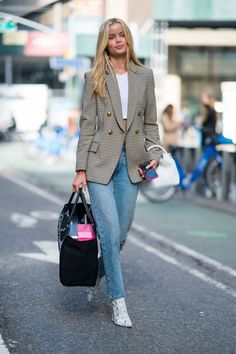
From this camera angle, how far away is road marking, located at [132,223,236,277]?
25.3ft

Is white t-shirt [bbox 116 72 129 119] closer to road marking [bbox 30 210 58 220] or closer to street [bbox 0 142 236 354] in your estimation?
street [bbox 0 142 236 354]

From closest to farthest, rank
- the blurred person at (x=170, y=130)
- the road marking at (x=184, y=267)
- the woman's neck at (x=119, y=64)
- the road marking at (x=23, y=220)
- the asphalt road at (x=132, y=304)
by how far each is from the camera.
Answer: the asphalt road at (x=132, y=304), the woman's neck at (x=119, y=64), the road marking at (x=184, y=267), the road marking at (x=23, y=220), the blurred person at (x=170, y=130)

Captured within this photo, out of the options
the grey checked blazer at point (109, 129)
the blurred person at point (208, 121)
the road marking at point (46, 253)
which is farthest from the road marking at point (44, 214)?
the grey checked blazer at point (109, 129)

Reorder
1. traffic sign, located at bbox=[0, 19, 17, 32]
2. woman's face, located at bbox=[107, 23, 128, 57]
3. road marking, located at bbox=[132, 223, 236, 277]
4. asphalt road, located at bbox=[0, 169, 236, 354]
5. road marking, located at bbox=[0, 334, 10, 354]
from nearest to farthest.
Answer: road marking, located at bbox=[0, 334, 10, 354] → asphalt road, located at bbox=[0, 169, 236, 354] → woman's face, located at bbox=[107, 23, 128, 57] → road marking, located at bbox=[132, 223, 236, 277] → traffic sign, located at bbox=[0, 19, 17, 32]

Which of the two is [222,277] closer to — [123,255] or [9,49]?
[123,255]

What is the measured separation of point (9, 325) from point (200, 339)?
1184 millimetres

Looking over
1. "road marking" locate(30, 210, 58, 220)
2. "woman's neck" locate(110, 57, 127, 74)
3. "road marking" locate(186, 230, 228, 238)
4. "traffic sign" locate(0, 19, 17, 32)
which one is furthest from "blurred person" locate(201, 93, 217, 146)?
"traffic sign" locate(0, 19, 17, 32)

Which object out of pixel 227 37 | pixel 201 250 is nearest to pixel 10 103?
pixel 227 37

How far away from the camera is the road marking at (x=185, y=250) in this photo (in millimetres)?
7725

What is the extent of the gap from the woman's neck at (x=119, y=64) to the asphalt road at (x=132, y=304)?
1.57 m

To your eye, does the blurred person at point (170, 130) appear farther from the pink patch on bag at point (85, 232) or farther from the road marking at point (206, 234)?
the pink patch on bag at point (85, 232)

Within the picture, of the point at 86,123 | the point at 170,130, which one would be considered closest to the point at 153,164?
the point at 86,123

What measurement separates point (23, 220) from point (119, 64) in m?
Result: 5.88

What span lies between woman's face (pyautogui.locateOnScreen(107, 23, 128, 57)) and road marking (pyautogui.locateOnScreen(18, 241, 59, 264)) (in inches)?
116
